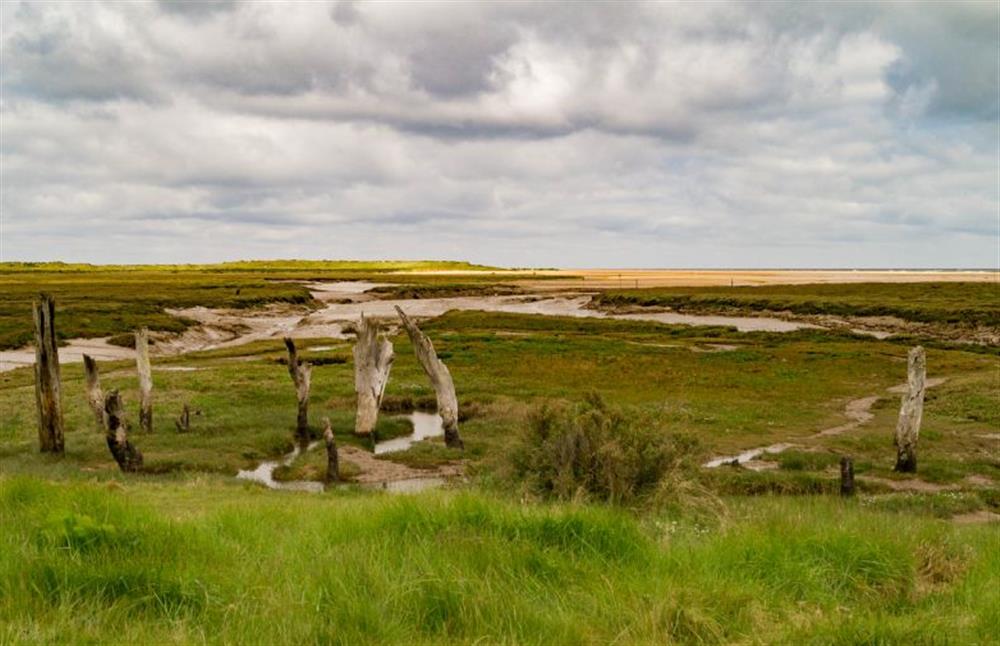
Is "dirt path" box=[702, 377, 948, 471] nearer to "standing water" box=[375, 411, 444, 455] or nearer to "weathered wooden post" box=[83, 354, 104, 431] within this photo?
"standing water" box=[375, 411, 444, 455]

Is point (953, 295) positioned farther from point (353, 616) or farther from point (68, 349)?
point (353, 616)

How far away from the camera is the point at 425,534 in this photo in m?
7.57

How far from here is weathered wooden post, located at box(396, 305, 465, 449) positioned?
92.6ft

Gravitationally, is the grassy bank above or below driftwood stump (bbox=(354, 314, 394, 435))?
below

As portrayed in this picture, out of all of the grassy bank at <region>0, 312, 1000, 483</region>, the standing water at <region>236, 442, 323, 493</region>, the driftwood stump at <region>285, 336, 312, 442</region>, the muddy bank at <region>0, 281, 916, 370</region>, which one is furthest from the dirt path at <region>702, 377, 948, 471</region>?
the muddy bank at <region>0, 281, 916, 370</region>

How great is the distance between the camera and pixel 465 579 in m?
6.23

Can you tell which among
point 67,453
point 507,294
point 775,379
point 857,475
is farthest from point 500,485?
point 507,294

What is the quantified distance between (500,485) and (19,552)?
966cm

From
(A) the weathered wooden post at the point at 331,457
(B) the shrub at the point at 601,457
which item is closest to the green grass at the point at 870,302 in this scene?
(A) the weathered wooden post at the point at 331,457

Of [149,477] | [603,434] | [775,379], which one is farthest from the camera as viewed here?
[775,379]

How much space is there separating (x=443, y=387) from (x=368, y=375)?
9.92 feet

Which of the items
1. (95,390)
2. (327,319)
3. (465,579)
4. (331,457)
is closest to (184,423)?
(95,390)

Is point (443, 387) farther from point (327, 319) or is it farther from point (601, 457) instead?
point (327, 319)

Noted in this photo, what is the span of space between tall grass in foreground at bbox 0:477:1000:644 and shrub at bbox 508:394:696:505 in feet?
15.9
